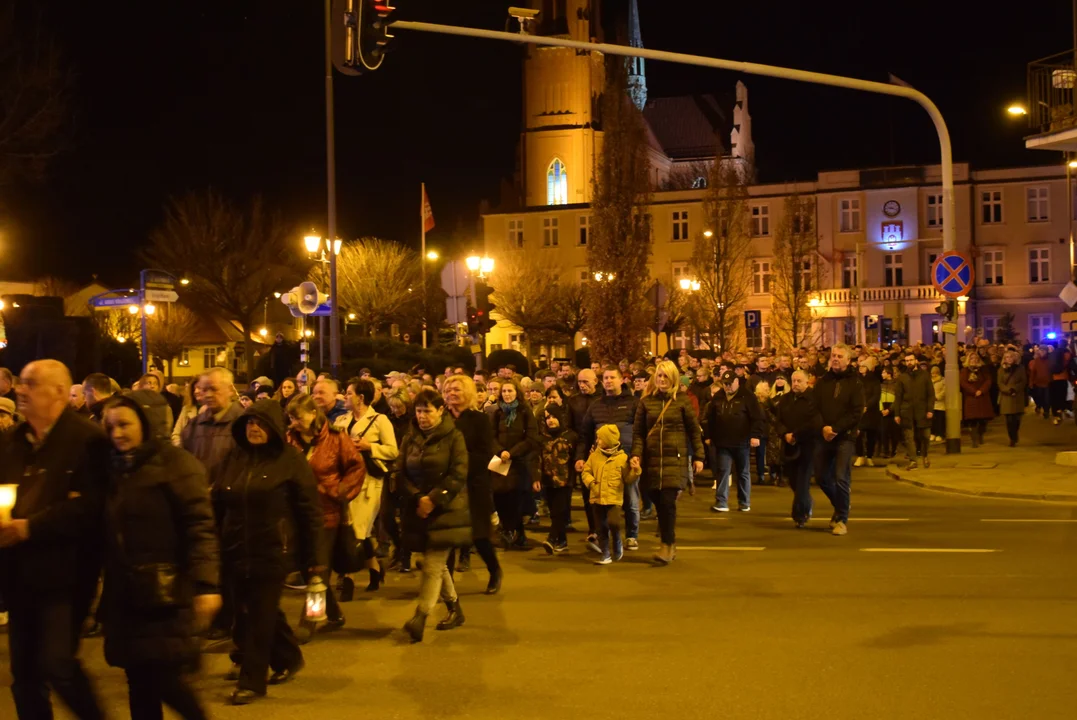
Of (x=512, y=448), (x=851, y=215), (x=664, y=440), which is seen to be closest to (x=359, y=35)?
(x=512, y=448)

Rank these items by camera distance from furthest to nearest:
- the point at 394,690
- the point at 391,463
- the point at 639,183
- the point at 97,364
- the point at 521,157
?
1. the point at 521,157
2. the point at 639,183
3. the point at 97,364
4. the point at 391,463
5. the point at 394,690

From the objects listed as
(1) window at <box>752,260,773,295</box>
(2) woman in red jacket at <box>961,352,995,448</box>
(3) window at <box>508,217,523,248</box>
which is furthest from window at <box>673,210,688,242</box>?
(2) woman in red jacket at <box>961,352,995,448</box>

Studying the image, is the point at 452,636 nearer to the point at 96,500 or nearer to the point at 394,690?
the point at 394,690

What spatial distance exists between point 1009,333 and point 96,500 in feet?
218

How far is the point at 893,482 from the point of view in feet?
60.2

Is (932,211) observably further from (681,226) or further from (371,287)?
(371,287)

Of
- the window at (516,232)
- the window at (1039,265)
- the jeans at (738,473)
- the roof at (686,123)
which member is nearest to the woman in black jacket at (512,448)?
the jeans at (738,473)

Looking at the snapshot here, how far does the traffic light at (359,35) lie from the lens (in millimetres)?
13742

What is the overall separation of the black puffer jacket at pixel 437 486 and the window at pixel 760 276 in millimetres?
64984

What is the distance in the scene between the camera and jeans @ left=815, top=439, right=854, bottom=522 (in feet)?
42.2

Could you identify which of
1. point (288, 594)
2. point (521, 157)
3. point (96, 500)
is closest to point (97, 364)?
point (288, 594)

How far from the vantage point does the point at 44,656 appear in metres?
5.23

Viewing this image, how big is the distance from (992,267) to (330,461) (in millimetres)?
66292

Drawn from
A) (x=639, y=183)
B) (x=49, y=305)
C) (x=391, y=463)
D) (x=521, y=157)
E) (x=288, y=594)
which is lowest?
(x=288, y=594)
